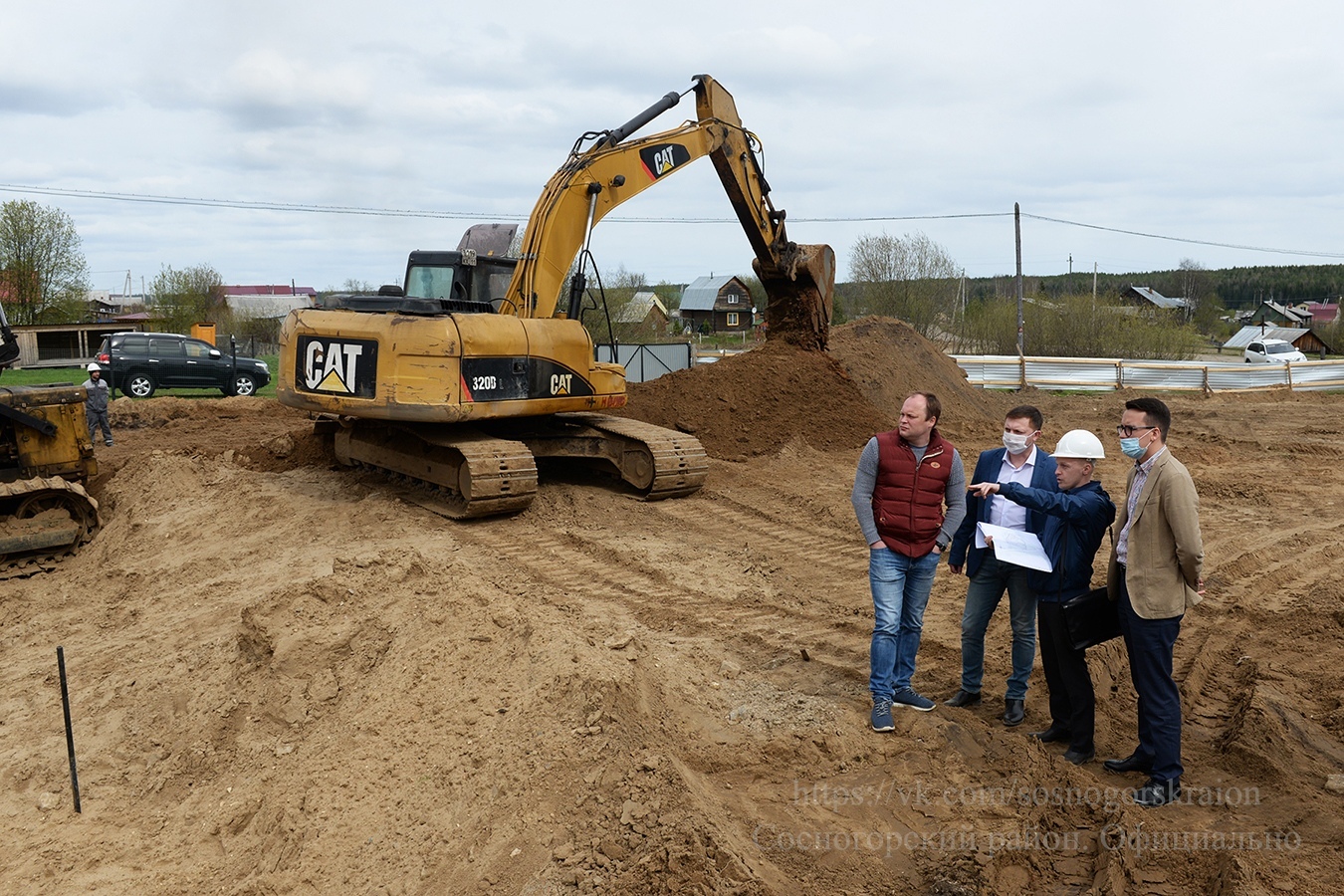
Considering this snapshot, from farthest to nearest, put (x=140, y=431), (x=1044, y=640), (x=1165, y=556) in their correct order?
(x=140, y=431) < (x=1044, y=640) < (x=1165, y=556)

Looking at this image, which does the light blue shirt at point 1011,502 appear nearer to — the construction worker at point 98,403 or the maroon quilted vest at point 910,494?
the maroon quilted vest at point 910,494

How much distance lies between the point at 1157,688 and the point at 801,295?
35.0 ft

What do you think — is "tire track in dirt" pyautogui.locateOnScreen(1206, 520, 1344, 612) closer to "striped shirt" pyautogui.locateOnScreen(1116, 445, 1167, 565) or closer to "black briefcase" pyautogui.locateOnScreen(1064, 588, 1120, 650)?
"black briefcase" pyautogui.locateOnScreen(1064, 588, 1120, 650)

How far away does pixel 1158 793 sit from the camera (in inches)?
175

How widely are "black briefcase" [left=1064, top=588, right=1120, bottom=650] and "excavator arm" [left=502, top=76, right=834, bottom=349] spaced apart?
7.07m

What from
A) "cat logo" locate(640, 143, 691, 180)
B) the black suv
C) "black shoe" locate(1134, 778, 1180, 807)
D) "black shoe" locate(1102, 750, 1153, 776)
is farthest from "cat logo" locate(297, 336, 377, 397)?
the black suv

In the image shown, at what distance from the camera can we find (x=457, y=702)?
553 cm

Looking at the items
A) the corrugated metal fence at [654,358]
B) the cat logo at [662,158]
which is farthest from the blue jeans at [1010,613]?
the corrugated metal fence at [654,358]

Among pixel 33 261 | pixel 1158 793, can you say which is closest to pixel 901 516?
pixel 1158 793

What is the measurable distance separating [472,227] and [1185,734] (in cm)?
935

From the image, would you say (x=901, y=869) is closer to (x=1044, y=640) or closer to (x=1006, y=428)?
(x=1044, y=640)

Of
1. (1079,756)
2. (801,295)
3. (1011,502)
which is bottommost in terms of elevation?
(1079,756)

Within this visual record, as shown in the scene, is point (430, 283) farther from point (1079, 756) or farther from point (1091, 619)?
point (1079, 756)

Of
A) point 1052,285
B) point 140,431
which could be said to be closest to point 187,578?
point 140,431
